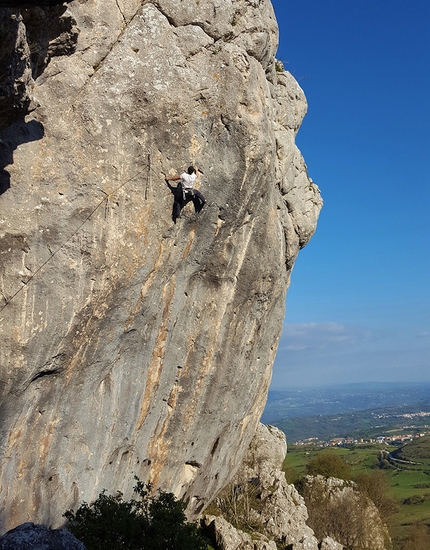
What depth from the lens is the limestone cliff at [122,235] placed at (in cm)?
1345

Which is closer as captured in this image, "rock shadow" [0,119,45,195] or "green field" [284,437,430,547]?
"rock shadow" [0,119,45,195]

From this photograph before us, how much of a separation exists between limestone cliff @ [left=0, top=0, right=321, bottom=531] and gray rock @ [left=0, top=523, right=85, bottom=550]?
4585 mm

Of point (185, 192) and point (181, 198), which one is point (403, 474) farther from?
point (185, 192)

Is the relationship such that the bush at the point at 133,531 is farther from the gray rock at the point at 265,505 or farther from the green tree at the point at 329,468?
the green tree at the point at 329,468

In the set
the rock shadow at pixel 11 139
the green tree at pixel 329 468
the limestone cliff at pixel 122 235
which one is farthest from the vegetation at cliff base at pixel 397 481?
the rock shadow at pixel 11 139

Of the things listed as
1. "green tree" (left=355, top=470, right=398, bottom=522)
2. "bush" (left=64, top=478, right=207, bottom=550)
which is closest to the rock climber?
"bush" (left=64, top=478, right=207, bottom=550)

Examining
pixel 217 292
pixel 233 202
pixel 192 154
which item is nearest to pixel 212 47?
pixel 192 154

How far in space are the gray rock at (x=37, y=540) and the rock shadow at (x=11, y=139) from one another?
27.9 ft

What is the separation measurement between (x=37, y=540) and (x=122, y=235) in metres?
8.64

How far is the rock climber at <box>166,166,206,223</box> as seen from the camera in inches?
610

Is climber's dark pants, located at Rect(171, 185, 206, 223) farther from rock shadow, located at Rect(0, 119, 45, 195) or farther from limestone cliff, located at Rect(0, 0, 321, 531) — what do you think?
rock shadow, located at Rect(0, 119, 45, 195)

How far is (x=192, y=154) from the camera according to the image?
52.5ft

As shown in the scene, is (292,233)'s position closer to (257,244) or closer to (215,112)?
(257,244)

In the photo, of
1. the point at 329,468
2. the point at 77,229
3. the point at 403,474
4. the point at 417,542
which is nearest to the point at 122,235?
the point at 77,229
